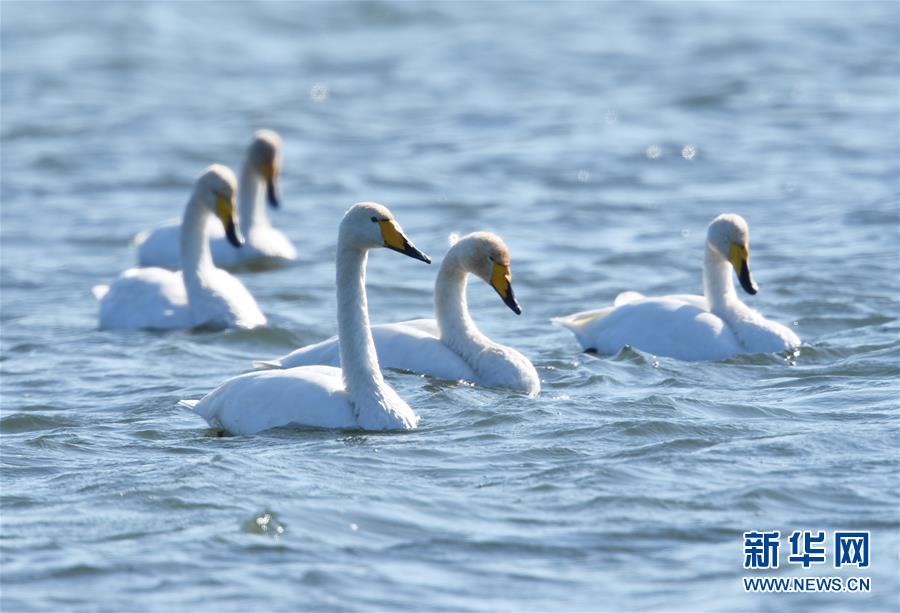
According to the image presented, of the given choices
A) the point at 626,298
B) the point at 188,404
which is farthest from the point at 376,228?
the point at 626,298

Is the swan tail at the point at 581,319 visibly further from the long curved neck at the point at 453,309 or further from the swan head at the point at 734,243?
the long curved neck at the point at 453,309

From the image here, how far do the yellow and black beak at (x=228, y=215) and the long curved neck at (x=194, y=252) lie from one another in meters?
0.30

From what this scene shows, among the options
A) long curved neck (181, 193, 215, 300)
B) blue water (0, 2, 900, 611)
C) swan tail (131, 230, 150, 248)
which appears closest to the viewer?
blue water (0, 2, 900, 611)

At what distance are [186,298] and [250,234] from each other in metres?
3.24

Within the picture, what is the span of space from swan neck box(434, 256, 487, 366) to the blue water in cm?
37

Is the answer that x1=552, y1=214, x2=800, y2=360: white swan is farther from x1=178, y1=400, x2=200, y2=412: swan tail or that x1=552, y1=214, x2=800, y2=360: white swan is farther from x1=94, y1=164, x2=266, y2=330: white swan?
x1=178, y1=400, x2=200, y2=412: swan tail

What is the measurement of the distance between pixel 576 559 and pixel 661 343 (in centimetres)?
435

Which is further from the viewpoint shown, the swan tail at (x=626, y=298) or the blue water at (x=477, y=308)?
the swan tail at (x=626, y=298)

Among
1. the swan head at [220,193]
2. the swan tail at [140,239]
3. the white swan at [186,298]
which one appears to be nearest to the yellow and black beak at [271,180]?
the swan tail at [140,239]

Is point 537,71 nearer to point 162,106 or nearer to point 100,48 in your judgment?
point 162,106

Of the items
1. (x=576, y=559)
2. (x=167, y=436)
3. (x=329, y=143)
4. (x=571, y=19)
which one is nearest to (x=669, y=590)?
(x=576, y=559)

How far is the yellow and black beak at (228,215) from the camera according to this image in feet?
47.5

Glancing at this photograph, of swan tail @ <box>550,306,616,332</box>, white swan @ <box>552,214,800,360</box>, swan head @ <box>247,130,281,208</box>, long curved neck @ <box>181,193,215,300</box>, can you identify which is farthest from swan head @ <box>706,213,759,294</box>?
swan head @ <box>247,130,281,208</box>

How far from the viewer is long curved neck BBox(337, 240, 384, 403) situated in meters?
9.53
